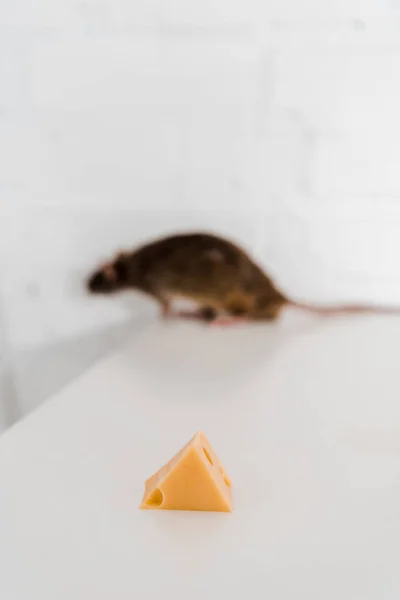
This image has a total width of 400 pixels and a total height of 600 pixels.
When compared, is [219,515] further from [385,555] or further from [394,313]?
[394,313]

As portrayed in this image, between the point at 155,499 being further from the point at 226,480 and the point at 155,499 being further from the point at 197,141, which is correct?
the point at 197,141

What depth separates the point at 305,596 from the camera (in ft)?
1.17

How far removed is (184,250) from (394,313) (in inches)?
16.4

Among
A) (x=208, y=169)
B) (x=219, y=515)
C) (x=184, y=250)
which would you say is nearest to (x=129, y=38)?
(x=208, y=169)

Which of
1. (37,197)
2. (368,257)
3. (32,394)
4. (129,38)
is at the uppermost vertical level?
(129,38)

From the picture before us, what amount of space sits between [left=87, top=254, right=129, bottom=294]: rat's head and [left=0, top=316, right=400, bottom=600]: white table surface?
22 cm

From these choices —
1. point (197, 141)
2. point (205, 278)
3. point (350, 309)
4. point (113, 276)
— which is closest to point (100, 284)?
point (113, 276)

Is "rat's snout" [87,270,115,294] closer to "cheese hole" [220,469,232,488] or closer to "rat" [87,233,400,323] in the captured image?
"rat" [87,233,400,323]

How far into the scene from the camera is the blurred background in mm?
931

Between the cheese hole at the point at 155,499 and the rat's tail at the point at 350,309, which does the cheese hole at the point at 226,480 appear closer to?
the cheese hole at the point at 155,499

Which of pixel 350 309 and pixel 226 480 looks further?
pixel 350 309

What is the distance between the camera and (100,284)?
1011 mm

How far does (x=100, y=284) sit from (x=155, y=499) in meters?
0.61

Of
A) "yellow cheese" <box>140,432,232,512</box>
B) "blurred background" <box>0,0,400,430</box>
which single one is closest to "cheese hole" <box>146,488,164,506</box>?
"yellow cheese" <box>140,432,232,512</box>
